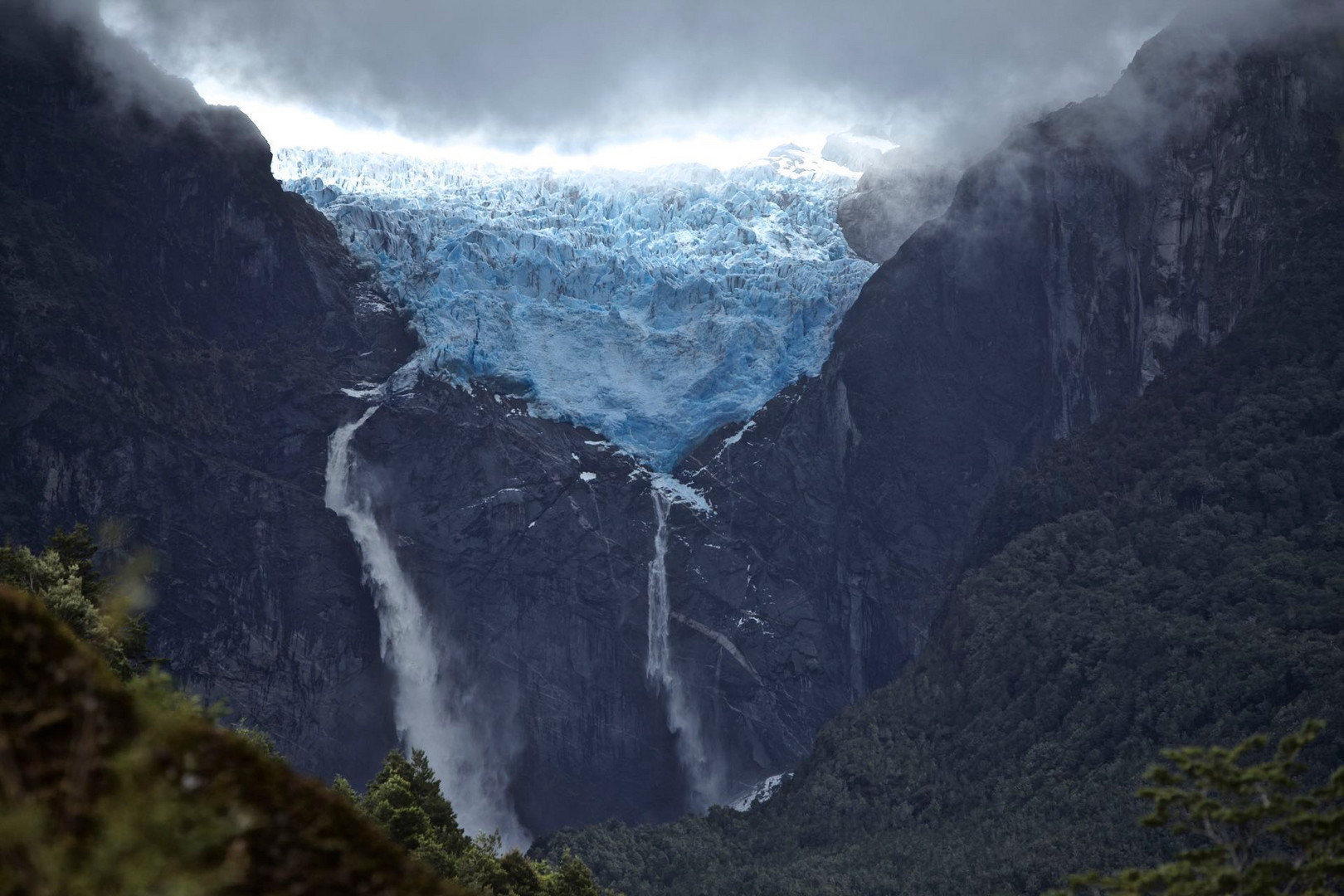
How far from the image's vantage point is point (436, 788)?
67.4 meters

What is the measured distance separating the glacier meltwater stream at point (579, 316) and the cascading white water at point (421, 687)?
145mm

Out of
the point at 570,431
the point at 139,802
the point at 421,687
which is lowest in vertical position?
the point at 139,802

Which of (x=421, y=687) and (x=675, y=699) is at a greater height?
(x=421, y=687)

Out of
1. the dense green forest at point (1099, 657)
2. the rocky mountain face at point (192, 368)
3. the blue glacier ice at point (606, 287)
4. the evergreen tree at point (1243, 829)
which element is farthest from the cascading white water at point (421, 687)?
the evergreen tree at point (1243, 829)

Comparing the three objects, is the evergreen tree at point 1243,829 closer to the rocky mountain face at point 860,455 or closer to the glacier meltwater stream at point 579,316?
the rocky mountain face at point 860,455

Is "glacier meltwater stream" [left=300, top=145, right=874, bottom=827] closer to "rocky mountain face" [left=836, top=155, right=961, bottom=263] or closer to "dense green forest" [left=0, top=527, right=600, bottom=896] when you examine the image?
"rocky mountain face" [left=836, top=155, right=961, bottom=263]

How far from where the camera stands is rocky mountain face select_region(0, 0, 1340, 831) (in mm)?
119438

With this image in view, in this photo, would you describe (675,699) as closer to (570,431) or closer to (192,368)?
(570,431)

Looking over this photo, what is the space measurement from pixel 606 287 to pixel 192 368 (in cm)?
3836

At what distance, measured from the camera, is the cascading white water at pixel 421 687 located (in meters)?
126

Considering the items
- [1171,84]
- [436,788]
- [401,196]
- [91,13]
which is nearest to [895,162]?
[1171,84]

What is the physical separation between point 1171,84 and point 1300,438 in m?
39.5

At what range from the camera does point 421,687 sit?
417 feet

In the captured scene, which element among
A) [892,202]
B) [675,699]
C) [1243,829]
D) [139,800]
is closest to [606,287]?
[892,202]
